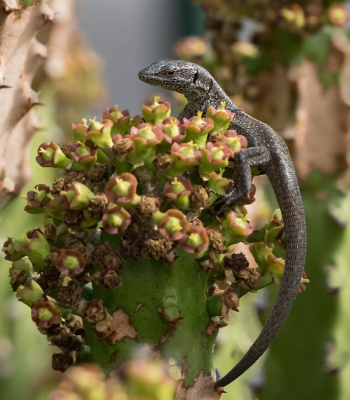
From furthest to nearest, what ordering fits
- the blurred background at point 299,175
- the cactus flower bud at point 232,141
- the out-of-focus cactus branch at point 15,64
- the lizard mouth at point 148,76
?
1. the blurred background at point 299,175
2. the lizard mouth at point 148,76
3. the out-of-focus cactus branch at point 15,64
4. the cactus flower bud at point 232,141

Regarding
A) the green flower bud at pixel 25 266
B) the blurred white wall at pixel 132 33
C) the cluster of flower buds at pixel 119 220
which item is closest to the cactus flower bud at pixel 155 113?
the cluster of flower buds at pixel 119 220

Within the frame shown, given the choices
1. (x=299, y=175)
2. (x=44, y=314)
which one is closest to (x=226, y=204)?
(x=44, y=314)

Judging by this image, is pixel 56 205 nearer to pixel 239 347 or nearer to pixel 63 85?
pixel 239 347

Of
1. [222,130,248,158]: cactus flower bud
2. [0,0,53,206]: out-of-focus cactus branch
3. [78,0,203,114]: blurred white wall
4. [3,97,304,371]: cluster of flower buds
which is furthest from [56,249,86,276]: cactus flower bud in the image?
[78,0,203,114]: blurred white wall

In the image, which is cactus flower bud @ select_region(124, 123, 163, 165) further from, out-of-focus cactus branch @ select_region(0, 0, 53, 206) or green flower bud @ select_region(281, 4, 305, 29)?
green flower bud @ select_region(281, 4, 305, 29)

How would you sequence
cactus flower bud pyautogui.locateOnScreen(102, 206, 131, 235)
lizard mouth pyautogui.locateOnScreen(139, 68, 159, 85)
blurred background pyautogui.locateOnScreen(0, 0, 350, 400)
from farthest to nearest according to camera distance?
blurred background pyautogui.locateOnScreen(0, 0, 350, 400) → lizard mouth pyautogui.locateOnScreen(139, 68, 159, 85) → cactus flower bud pyautogui.locateOnScreen(102, 206, 131, 235)

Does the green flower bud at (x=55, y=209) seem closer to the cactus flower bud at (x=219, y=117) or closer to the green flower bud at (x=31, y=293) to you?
the green flower bud at (x=31, y=293)

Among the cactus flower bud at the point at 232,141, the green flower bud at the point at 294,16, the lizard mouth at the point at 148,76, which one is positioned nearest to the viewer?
the cactus flower bud at the point at 232,141
